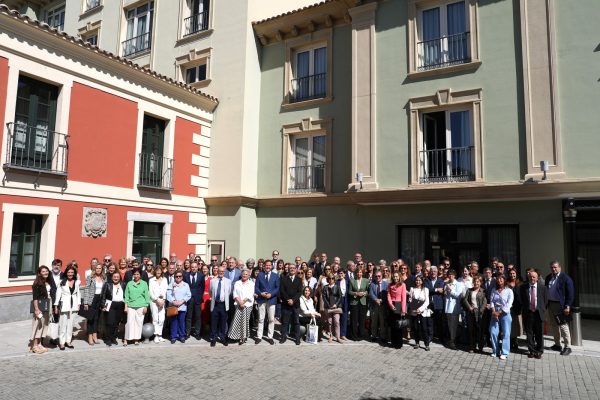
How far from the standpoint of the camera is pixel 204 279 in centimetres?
1045

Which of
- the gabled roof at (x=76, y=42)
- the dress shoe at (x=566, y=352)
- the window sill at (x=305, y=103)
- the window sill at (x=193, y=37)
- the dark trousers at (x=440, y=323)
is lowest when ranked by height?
the dress shoe at (x=566, y=352)

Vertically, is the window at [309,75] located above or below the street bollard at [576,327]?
above

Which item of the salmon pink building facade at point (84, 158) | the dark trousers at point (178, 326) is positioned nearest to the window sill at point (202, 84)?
the salmon pink building facade at point (84, 158)

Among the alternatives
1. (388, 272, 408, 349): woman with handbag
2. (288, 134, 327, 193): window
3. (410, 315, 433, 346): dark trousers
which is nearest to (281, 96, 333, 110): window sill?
(288, 134, 327, 193): window

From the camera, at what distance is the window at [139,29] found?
18859 mm

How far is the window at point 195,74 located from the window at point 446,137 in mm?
8780

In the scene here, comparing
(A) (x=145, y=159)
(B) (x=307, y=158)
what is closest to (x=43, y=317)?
(A) (x=145, y=159)

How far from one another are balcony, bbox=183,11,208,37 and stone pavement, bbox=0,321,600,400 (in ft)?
42.4

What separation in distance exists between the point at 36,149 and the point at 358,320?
369 inches

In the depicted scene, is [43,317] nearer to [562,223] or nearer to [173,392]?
[173,392]

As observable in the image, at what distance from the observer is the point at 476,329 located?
30.6 feet

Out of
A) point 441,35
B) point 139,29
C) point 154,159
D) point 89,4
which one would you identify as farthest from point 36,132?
point 89,4

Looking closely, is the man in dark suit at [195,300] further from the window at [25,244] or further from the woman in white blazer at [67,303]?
the window at [25,244]

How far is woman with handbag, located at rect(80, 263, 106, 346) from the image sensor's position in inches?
361
